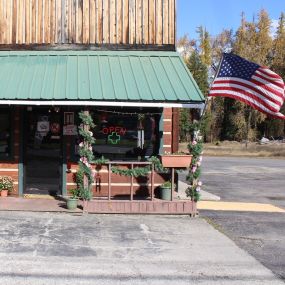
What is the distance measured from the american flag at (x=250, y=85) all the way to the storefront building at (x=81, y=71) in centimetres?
126

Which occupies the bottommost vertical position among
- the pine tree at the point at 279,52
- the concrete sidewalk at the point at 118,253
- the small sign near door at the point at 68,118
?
the concrete sidewalk at the point at 118,253

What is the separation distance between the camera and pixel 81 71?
12.2 m

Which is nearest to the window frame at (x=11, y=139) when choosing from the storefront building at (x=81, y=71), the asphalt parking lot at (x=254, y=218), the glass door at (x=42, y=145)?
the storefront building at (x=81, y=71)

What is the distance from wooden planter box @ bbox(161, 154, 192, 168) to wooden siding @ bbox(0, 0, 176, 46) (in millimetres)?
3783

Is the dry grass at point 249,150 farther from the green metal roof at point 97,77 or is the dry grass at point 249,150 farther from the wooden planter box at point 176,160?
the wooden planter box at point 176,160

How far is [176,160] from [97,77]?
113 inches

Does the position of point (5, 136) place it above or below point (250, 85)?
below

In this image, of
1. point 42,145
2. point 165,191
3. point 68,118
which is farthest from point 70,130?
point 165,191

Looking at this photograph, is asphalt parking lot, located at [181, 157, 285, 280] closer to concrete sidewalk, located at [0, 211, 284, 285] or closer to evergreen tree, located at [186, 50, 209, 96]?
concrete sidewalk, located at [0, 211, 284, 285]

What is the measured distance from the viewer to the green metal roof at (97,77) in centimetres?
1114

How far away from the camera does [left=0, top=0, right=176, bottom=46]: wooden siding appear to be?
43.8 ft

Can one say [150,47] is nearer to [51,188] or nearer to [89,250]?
[51,188]

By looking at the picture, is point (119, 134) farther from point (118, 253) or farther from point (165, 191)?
point (118, 253)

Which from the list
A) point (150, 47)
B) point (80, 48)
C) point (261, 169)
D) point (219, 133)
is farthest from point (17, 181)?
point (219, 133)
